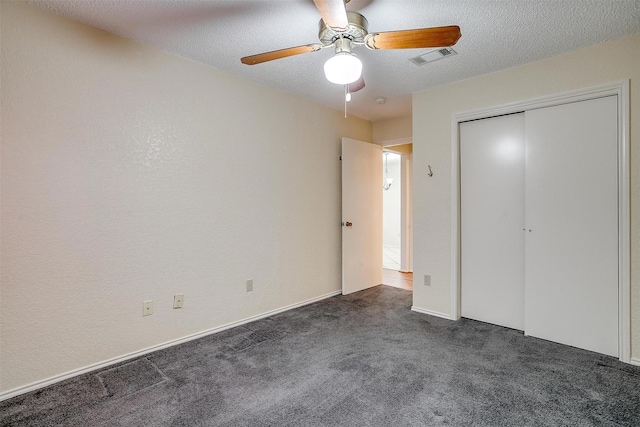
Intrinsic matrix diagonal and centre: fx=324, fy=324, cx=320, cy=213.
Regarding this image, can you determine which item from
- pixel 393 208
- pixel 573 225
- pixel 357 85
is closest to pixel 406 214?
pixel 393 208

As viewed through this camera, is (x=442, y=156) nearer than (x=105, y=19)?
No

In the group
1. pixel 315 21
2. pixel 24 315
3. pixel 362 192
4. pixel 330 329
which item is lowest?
pixel 330 329

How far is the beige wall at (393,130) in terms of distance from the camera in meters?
4.47

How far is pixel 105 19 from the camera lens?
2186mm

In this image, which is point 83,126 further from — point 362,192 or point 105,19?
point 362,192

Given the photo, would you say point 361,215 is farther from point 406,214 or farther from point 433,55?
point 433,55

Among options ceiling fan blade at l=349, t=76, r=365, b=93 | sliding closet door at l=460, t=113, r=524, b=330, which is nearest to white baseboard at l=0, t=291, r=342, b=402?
sliding closet door at l=460, t=113, r=524, b=330

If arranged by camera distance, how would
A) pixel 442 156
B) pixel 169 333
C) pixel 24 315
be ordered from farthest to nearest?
pixel 442 156 → pixel 169 333 → pixel 24 315

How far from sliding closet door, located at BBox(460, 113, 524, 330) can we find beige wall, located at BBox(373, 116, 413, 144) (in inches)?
46.1

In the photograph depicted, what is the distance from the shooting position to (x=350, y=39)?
6.69 feet

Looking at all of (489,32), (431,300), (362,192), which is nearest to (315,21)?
(489,32)

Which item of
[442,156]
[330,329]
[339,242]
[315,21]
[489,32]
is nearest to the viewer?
[315,21]

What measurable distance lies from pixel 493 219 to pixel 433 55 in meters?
1.65

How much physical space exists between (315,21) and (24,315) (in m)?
2.65
